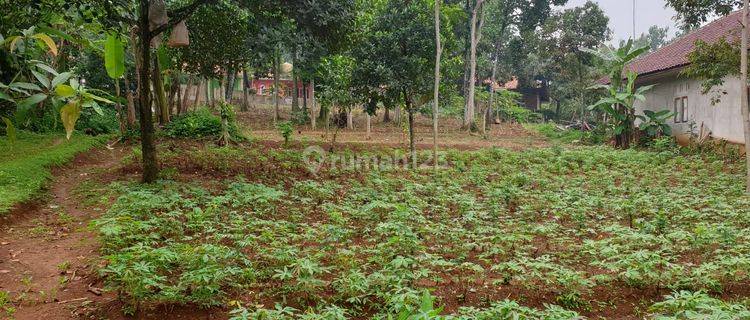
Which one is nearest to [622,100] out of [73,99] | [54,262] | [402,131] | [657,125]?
[657,125]

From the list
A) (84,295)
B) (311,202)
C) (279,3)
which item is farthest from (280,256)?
(279,3)

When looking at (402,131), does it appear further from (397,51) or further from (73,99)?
Result: (73,99)

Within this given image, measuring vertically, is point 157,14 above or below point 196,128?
above

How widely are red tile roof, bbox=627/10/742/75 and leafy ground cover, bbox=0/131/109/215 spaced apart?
17.8 meters

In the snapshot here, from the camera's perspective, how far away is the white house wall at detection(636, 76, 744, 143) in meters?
15.9

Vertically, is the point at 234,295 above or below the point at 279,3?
below

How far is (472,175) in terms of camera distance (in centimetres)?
1201

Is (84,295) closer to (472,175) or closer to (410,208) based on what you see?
(410,208)

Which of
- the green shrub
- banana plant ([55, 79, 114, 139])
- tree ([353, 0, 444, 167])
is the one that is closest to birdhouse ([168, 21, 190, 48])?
tree ([353, 0, 444, 167])

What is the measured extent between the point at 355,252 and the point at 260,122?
943 inches

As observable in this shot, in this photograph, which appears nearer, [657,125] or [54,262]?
[54,262]

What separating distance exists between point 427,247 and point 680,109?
57.6ft

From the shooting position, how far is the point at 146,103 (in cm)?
846

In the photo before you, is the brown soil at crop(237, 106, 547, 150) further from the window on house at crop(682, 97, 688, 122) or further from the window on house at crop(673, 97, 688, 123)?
the window on house at crop(682, 97, 688, 122)
